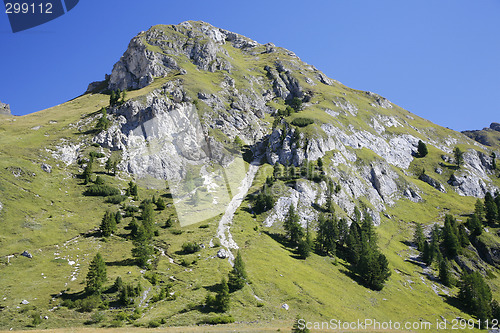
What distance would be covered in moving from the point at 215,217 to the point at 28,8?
271ft

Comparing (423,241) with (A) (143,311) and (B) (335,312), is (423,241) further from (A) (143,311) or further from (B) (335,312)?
(A) (143,311)

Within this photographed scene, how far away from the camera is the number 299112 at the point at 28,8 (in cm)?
3809

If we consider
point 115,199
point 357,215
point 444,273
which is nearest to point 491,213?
point 444,273

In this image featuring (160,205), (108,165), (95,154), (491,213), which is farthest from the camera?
(491,213)

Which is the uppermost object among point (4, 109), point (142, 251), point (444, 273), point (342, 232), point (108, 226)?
point (4, 109)

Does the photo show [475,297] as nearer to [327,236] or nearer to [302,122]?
[327,236]

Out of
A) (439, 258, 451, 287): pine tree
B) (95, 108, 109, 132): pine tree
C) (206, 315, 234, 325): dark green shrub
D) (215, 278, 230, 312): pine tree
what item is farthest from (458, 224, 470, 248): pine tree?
(95, 108, 109, 132): pine tree

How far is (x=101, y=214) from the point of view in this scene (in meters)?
94.6

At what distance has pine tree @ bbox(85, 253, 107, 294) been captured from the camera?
57.1 m

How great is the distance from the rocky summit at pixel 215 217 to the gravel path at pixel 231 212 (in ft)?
2.62

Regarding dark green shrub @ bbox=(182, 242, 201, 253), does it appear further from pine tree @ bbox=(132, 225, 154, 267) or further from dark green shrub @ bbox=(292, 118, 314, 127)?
dark green shrub @ bbox=(292, 118, 314, 127)

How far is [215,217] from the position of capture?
107500 mm

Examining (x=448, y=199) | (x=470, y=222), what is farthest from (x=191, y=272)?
(x=448, y=199)

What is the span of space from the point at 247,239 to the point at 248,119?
4768 inches
